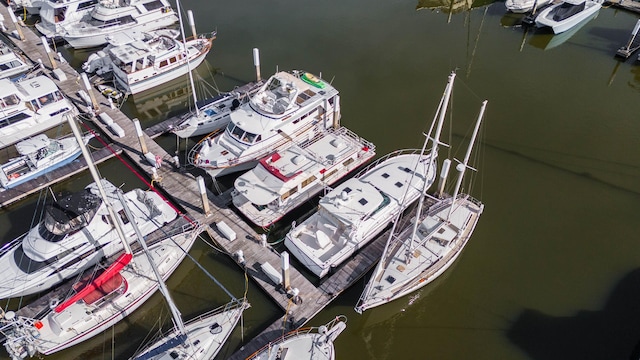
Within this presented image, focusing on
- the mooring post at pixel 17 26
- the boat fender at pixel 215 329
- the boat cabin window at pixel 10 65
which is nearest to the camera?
the boat fender at pixel 215 329

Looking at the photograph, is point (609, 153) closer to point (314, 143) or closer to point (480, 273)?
point (480, 273)

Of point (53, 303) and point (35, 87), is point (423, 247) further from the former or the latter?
point (35, 87)

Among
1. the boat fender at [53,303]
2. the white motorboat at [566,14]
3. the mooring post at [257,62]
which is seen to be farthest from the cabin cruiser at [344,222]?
the white motorboat at [566,14]

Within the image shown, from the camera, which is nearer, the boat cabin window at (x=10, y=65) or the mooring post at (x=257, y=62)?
the mooring post at (x=257, y=62)

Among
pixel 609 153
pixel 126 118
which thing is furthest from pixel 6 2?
pixel 609 153

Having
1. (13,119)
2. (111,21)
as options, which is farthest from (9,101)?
(111,21)

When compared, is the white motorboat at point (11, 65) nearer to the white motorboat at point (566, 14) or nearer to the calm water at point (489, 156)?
the calm water at point (489, 156)
